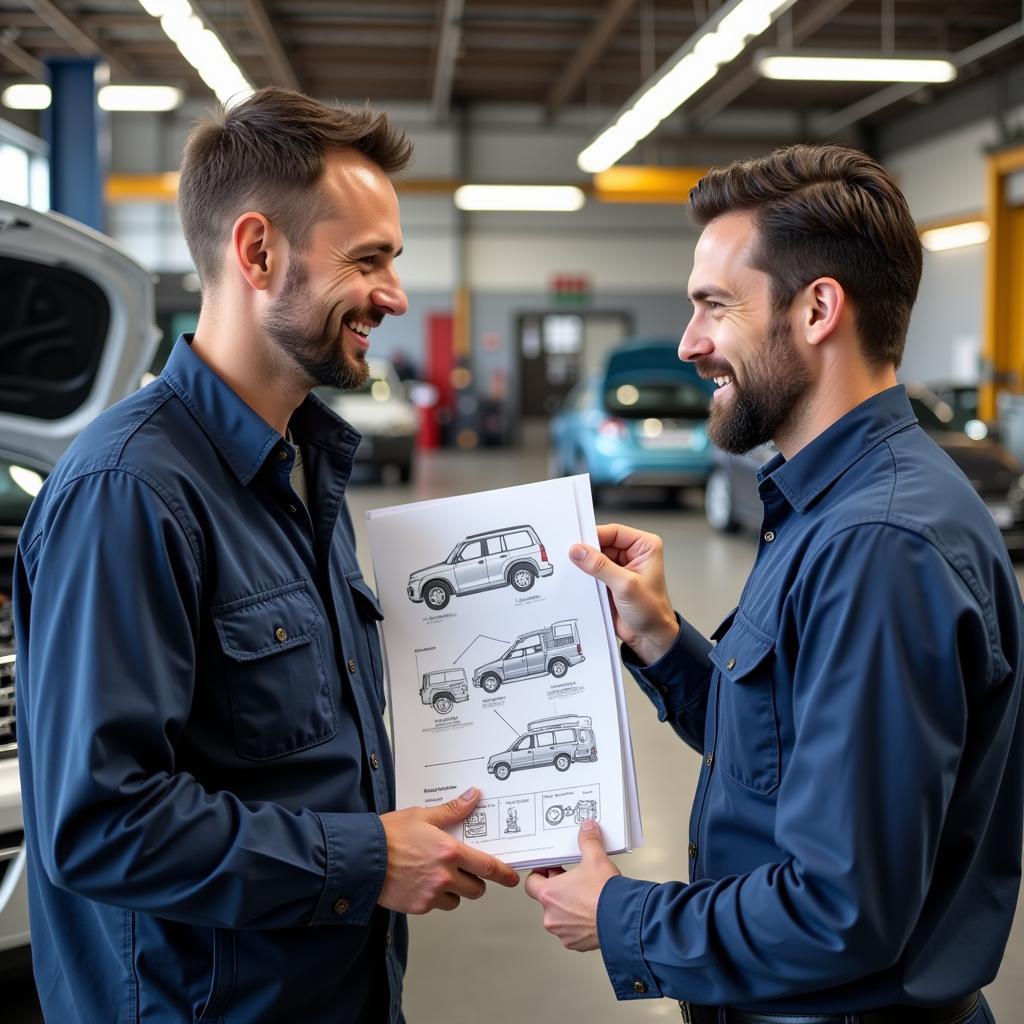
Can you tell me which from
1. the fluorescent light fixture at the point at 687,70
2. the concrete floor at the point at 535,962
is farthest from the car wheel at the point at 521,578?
the fluorescent light fixture at the point at 687,70

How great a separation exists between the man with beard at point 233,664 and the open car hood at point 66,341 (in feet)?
5.24

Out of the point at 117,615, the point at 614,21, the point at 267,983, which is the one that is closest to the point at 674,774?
the point at 267,983

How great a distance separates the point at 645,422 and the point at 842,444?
382 inches

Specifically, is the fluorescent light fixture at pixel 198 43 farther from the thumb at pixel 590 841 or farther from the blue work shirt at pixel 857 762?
the blue work shirt at pixel 857 762

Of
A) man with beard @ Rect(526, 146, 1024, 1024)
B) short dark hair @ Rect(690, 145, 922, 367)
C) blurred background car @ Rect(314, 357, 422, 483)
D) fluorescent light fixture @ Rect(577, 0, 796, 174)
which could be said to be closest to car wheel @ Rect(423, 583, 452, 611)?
man with beard @ Rect(526, 146, 1024, 1024)

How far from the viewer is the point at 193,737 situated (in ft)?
4.59

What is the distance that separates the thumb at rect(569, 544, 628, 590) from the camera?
5.71ft

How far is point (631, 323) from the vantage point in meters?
22.2

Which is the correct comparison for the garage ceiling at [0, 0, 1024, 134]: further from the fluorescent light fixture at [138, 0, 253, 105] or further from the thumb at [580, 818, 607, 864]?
the thumb at [580, 818, 607, 864]

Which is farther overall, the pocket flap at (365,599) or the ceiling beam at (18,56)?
the ceiling beam at (18,56)

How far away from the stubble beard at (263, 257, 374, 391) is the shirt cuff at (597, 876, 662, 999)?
2.66 feet

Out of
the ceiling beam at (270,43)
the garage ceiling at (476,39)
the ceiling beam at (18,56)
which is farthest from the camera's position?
the ceiling beam at (18,56)

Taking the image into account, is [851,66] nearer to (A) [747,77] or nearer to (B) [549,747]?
(A) [747,77]

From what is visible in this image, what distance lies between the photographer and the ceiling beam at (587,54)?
12.6 metres
